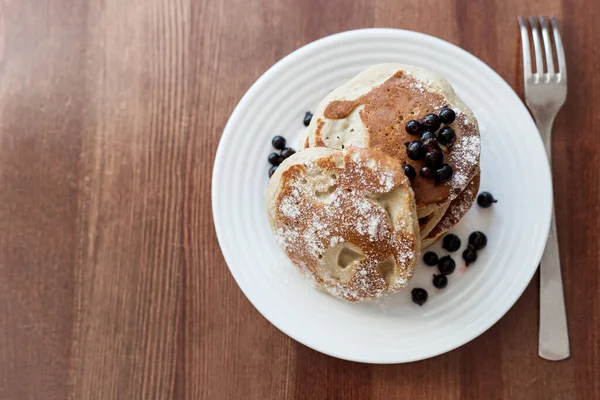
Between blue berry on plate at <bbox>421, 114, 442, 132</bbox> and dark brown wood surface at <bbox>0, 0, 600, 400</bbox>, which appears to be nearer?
blue berry on plate at <bbox>421, 114, 442, 132</bbox>

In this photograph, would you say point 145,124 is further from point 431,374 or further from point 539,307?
point 539,307

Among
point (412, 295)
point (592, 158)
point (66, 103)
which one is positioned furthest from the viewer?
point (66, 103)

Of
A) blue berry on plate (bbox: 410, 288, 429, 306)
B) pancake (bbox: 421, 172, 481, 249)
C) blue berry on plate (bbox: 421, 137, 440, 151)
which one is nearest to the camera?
blue berry on plate (bbox: 421, 137, 440, 151)

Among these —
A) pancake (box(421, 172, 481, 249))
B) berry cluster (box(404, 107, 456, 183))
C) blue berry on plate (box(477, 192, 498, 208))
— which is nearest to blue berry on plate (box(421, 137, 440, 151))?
berry cluster (box(404, 107, 456, 183))

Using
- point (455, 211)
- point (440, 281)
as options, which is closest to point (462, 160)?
point (455, 211)

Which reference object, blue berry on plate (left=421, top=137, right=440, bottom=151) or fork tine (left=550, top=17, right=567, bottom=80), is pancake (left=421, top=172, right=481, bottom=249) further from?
fork tine (left=550, top=17, right=567, bottom=80)

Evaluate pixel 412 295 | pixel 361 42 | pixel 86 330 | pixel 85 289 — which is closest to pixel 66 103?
pixel 85 289
